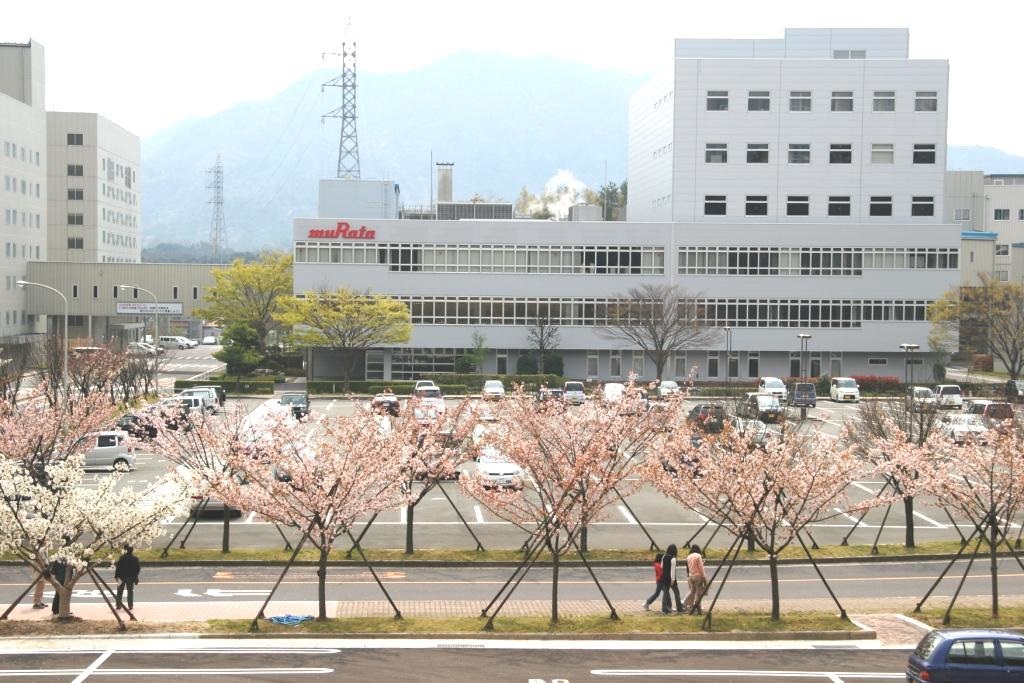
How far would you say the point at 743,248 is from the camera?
250 feet

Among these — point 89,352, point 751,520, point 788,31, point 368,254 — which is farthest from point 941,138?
point 751,520

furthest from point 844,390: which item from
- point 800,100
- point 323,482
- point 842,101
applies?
point 323,482

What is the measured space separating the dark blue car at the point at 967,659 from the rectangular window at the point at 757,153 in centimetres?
6324

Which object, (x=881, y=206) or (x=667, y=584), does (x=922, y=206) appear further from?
(x=667, y=584)

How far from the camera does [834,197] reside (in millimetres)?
77812

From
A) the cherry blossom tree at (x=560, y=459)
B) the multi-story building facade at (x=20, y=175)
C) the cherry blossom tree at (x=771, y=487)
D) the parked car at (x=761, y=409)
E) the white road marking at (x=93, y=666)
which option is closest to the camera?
the white road marking at (x=93, y=666)

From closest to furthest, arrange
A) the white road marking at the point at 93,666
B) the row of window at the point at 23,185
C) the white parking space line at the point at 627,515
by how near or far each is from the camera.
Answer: the white road marking at the point at 93,666 < the white parking space line at the point at 627,515 < the row of window at the point at 23,185

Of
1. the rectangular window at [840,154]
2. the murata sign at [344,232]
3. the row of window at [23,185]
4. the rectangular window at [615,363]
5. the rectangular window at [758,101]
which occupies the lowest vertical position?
the rectangular window at [615,363]

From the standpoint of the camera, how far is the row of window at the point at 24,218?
8643cm

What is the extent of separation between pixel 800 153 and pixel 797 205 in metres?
3.60

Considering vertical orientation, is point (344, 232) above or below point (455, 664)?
above

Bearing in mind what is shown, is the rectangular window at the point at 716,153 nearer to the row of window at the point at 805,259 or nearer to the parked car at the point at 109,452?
the row of window at the point at 805,259

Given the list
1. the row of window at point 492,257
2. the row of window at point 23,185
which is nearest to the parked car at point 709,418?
the row of window at point 492,257

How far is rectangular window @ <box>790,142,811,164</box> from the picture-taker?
254 ft
